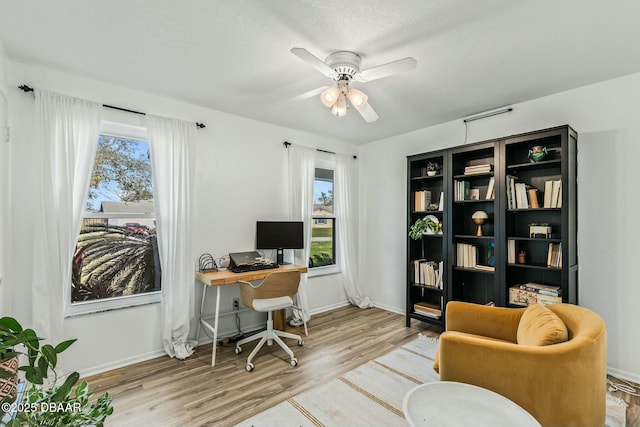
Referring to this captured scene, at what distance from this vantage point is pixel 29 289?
7.95ft

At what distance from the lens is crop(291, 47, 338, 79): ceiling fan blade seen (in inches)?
71.8

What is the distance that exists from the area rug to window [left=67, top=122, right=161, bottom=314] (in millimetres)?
1771

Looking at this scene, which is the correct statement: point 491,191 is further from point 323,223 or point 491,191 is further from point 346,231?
point 323,223

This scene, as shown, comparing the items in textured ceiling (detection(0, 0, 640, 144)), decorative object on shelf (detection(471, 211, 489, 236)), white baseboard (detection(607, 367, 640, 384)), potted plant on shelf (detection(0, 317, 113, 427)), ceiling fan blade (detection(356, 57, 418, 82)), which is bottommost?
white baseboard (detection(607, 367, 640, 384))

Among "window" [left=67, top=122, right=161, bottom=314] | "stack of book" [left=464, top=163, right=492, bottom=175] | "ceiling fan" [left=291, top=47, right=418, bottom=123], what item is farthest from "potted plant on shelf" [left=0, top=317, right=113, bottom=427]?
"stack of book" [left=464, top=163, right=492, bottom=175]

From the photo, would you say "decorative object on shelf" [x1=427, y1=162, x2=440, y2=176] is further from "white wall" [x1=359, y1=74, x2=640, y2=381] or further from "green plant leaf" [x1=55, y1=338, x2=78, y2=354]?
"green plant leaf" [x1=55, y1=338, x2=78, y2=354]

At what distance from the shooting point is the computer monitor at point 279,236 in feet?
12.1

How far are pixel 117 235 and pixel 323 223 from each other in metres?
2.56

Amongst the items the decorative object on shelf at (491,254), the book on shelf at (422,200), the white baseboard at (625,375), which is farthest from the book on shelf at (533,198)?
the white baseboard at (625,375)

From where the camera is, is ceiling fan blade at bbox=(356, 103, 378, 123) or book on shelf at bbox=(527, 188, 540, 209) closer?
ceiling fan blade at bbox=(356, 103, 378, 123)

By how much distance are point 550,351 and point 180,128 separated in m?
3.37

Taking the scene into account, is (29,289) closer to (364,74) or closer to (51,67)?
(51,67)

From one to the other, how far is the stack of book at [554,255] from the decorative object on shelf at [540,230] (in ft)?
0.31

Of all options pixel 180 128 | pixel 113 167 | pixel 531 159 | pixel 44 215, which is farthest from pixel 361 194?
pixel 44 215
